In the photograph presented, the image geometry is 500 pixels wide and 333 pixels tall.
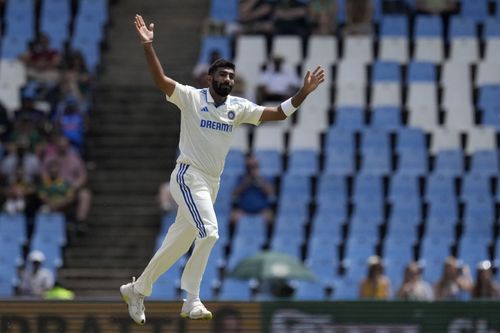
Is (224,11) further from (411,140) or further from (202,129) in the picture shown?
(202,129)

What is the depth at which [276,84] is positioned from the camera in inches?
859

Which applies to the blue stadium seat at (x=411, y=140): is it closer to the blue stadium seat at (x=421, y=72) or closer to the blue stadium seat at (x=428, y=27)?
the blue stadium seat at (x=421, y=72)

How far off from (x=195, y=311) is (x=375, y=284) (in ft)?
22.0

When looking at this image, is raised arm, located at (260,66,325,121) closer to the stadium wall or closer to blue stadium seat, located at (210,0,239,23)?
the stadium wall

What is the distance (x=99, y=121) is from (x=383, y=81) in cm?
442

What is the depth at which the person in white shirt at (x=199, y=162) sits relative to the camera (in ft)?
41.1

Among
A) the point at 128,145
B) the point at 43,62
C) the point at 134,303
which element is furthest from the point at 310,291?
the point at 134,303

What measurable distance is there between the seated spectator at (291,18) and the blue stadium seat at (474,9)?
2.48 m

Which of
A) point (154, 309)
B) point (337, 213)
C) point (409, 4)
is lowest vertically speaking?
point (154, 309)

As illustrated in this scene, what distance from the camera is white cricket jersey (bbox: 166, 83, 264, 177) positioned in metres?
12.7

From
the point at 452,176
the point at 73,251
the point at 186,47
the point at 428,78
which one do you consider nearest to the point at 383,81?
the point at 428,78

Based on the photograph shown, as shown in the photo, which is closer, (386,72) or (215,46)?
(386,72)

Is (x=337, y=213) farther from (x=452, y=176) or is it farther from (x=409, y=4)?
(x=409, y=4)

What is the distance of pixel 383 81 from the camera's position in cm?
2227
